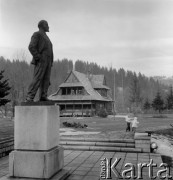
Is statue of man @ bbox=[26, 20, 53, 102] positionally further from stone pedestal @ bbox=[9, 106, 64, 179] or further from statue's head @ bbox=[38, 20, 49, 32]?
stone pedestal @ bbox=[9, 106, 64, 179]

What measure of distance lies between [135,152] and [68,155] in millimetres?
2977

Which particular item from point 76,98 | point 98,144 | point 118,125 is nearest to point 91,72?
point 76,98

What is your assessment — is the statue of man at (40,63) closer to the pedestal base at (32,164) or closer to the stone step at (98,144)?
the pedestal base at (32,164)

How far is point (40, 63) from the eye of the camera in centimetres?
735

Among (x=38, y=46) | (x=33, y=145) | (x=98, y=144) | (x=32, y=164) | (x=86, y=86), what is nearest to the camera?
(x=32, y=164)

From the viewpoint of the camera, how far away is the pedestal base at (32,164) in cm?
664

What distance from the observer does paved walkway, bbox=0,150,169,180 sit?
7707mm

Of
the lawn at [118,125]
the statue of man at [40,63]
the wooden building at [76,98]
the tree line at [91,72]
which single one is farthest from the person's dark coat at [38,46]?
the tree line at [91,72]

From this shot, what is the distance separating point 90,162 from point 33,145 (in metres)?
3.23

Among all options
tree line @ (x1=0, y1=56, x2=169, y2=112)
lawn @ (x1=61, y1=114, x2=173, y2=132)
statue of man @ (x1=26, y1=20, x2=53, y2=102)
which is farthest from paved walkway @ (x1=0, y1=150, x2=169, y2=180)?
tree line @ (x1=0, y1=56, x2=169, y2=112)

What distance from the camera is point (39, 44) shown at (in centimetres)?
741

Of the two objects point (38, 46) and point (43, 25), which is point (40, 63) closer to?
point (38, 46)

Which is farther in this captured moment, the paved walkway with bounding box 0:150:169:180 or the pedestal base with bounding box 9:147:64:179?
the paved walkway with bounding box 0:150:169:180

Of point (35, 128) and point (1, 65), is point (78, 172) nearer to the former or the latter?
point (35, 128)
